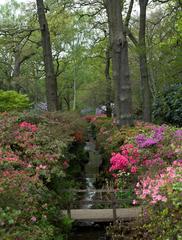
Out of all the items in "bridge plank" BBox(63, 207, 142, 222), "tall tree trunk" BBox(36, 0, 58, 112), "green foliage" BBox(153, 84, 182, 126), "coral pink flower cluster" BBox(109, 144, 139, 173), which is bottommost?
"bridge plank" BBox(63, 207, 142, 222)

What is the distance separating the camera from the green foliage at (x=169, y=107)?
18344 mm

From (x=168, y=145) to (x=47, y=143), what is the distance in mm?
2638

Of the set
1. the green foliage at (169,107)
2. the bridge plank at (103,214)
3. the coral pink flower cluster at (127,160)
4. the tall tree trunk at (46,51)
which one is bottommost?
the bridge plank at (103,214)

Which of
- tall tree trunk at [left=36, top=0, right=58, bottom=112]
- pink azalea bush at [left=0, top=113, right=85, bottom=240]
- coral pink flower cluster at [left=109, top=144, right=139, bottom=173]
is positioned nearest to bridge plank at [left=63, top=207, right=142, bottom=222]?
pink azalea bush at [left=0, top=113, right=85, bottom=240]

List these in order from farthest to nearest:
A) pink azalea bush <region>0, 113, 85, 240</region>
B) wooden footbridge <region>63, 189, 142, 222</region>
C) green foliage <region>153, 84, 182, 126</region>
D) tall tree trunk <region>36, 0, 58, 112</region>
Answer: green foliage <region>153, 84, 182, 126</region>
tall tree trunk <region>36, 0, 58, 112</region>
wooden footbridge <region>63, 189, 142, 222</region>
pink azalea bush <region>0, 113, 85, 240</region>

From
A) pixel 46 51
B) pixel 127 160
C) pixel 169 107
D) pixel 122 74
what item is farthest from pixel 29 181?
pixel 169 107

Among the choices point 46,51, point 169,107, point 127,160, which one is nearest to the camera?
point 127,160

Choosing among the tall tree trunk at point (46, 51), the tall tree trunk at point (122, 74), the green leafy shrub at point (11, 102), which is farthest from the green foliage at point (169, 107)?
the green leafy shrub at point (11, 102)

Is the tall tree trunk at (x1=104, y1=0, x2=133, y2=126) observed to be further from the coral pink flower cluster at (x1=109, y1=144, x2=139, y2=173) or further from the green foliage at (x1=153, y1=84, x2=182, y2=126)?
the coral pink flower cluster at (x1=109, y1=144, x2=139, y2=173)

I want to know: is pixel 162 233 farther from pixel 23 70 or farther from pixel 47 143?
pixel 23 70

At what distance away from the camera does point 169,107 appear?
1920 centimetres

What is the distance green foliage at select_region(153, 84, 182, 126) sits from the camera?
1834cm

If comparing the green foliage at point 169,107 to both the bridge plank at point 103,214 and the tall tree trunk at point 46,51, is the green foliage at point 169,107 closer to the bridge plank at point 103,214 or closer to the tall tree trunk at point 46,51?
the tall tree trunk at point 46,51

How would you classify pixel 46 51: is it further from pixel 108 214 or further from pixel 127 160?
pixel 108 214
